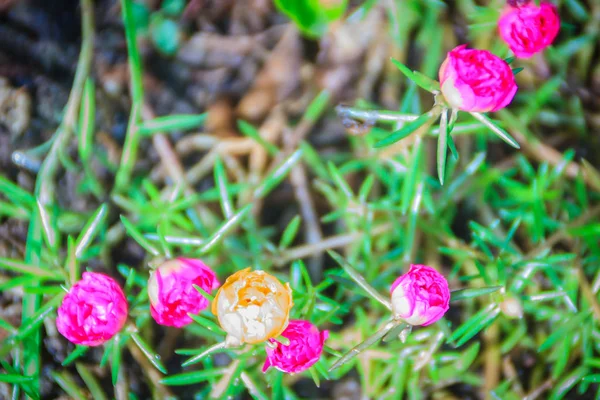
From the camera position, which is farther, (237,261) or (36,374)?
(237,261)

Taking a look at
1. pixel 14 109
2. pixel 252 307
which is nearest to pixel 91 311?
pixel 252 307

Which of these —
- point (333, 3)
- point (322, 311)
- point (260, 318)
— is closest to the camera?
point (260, 318)

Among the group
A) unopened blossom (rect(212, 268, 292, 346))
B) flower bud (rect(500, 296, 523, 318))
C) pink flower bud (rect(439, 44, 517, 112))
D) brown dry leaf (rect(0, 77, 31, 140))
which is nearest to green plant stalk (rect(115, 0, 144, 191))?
brown dry leaf (rect(0, 77, 31, 140))

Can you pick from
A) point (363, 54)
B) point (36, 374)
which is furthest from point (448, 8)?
point (36, 374)

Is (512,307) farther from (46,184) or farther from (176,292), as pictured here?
(46,184)

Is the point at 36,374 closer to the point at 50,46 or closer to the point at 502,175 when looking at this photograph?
the point at 50,46

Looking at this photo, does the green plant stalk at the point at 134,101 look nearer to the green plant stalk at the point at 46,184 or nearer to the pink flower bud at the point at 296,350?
the green plant stalk at the point at 46,184

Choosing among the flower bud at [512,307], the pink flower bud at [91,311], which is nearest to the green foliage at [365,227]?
the flower bud at [512,307]
